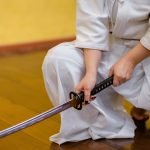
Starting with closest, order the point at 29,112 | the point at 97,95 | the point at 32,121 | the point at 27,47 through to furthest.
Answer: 1. the point at 32,121
2. the point at 97,95
3. the point at 29,112
4. the point at 27,47

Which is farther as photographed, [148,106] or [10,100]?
[10,100]

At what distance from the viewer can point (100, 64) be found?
1.14 metres

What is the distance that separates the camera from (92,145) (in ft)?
3.80

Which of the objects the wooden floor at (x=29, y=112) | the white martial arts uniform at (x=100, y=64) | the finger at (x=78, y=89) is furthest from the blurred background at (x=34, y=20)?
the finger at (x=78, y=89)

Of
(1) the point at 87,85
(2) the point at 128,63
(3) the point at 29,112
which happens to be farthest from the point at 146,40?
(3) the point at 29,112

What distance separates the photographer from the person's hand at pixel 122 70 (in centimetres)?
103

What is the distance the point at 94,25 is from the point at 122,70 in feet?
0.56

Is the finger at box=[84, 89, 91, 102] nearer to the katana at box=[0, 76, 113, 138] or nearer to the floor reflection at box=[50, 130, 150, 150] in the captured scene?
the katana at box=[0, 76, 113, 138]

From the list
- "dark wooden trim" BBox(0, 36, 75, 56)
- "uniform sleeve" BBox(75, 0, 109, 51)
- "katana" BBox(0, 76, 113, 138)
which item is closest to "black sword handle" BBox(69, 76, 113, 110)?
"katana" BBox(0, 76, 113, 138)

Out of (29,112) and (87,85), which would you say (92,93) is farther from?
(29,112)

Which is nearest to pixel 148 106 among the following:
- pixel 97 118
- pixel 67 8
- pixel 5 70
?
pixel 97 118

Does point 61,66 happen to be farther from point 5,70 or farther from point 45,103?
point 5,70

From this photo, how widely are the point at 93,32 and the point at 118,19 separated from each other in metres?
0.08

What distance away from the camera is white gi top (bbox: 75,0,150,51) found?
106cm
